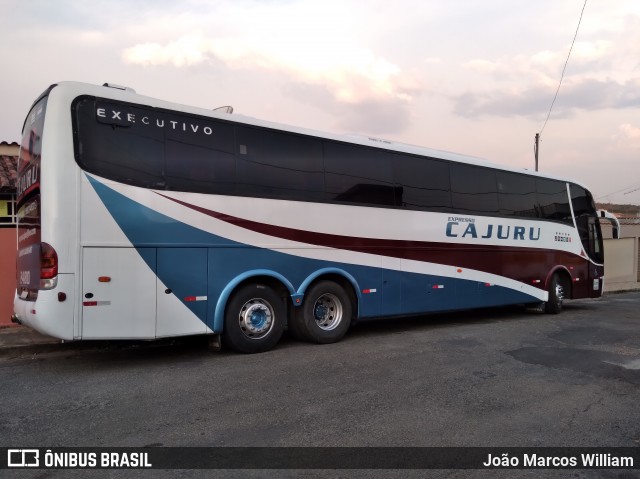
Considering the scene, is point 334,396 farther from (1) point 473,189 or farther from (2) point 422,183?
(1) point 473,189

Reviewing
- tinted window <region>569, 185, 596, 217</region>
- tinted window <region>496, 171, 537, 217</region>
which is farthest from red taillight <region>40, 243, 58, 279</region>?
tinted window <region>569, 185, 596, 217</region>

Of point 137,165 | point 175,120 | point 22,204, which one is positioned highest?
point 175,120

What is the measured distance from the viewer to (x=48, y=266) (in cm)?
598

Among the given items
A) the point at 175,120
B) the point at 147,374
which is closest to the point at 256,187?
the point at 175,120

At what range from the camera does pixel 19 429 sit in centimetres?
448

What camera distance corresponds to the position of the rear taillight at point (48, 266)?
5945mm

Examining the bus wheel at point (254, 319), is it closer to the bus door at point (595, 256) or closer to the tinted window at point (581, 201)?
the tinted window at point (581, 201)

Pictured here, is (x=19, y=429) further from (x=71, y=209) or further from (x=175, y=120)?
(x=175, y=120)

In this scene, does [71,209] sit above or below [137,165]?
below

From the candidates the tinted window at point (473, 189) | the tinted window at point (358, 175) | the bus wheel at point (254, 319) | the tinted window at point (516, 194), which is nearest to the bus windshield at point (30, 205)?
the bus wheel at point (254, 319)

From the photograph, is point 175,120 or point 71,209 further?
point 175,120

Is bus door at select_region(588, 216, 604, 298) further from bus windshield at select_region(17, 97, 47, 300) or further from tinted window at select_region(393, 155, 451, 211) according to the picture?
bus windshield at select_region(17, 97, 47, 300)

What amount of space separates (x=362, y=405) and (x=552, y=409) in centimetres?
192

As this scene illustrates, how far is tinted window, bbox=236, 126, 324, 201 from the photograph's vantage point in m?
7.51
